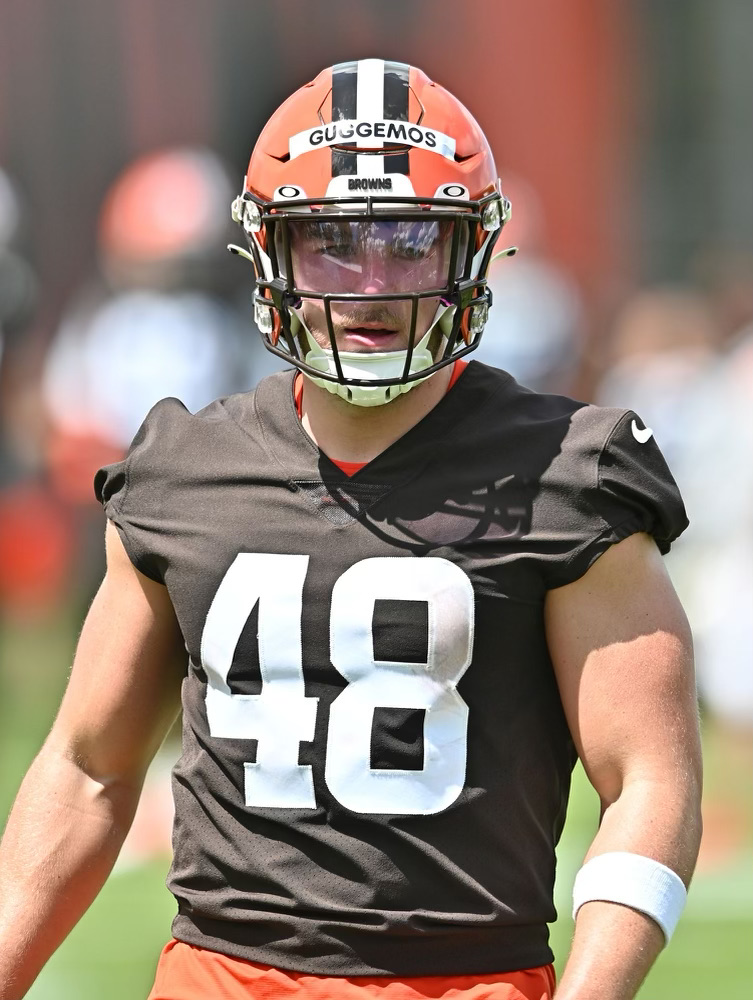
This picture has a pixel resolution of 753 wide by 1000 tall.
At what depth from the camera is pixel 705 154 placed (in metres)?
15.1

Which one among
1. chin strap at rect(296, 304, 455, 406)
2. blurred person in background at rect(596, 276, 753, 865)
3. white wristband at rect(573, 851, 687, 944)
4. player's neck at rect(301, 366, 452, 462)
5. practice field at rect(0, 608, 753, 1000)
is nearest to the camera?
white wristband at rect(573, 851, 687, 944)

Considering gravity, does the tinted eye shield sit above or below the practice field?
above

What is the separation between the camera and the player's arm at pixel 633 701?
2488 millimetres

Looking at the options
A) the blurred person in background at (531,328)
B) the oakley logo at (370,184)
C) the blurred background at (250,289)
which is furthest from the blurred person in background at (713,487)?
the oakley logo at (370,184)

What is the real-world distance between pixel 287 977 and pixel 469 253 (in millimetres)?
1197

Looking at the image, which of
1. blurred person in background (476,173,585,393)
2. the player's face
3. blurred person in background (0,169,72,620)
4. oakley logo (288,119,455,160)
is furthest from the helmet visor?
blurred person in background (0,169,72,620)

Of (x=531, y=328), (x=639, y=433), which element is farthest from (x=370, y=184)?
(x=531, y=328)

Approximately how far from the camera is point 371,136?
2.74m

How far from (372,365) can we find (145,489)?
46cm

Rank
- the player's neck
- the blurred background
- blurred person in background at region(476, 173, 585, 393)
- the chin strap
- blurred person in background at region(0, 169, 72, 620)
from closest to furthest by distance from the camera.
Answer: the chin strap
the player's neck
the blurred background
blurred person in background at region(476, 173, 585, 393)
blurred person in background at region(0, 169, 72, 620)

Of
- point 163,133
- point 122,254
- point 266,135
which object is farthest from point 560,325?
point 266,135

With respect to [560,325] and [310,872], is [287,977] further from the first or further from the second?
[560,325]

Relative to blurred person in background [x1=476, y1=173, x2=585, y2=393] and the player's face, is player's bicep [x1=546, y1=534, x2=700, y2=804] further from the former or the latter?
blurred person in background [x1=476, y1=173, x2=585, y2=393]

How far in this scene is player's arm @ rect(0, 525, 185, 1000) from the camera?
9.19 feet
